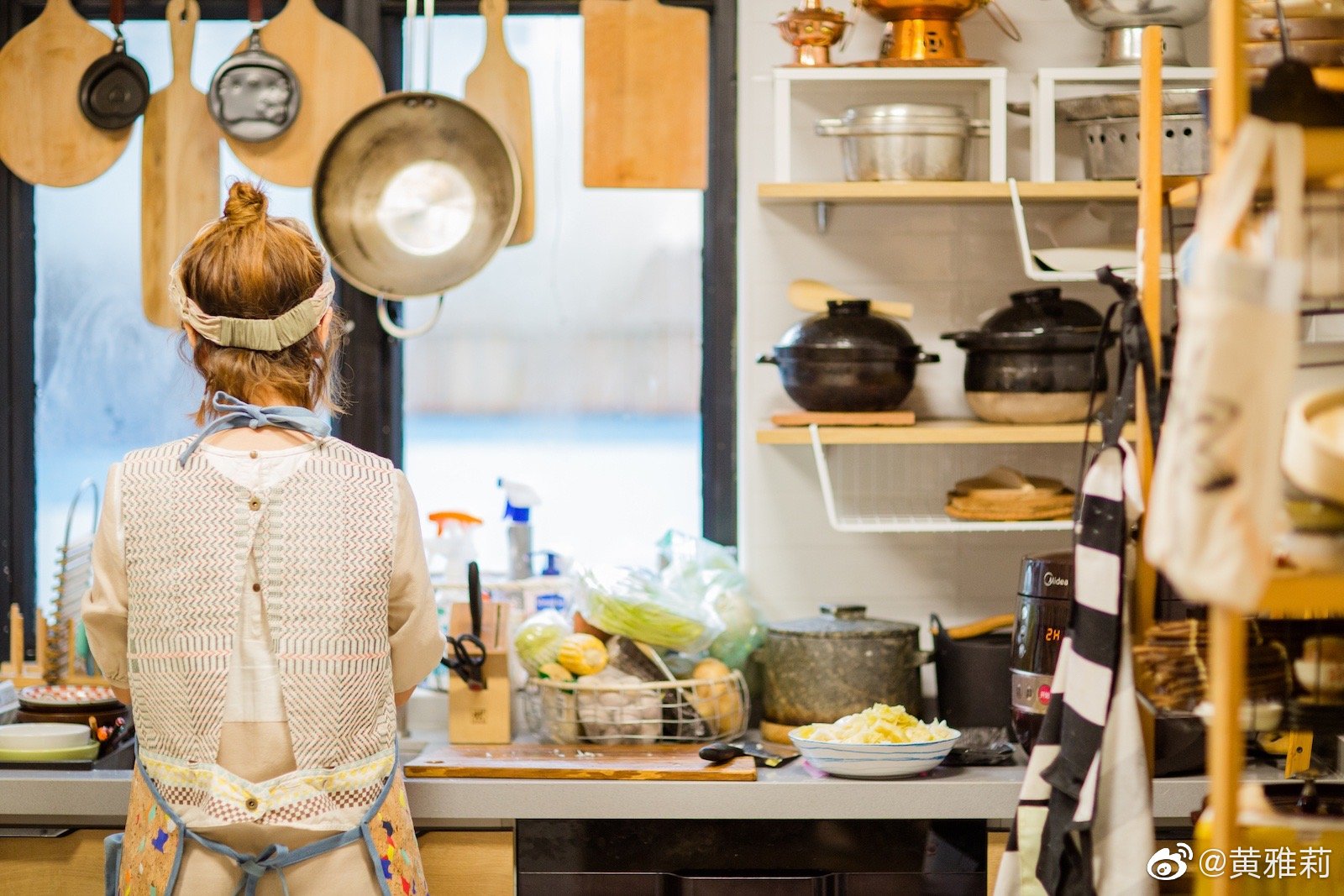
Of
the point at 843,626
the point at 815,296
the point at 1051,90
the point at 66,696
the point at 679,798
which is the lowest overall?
the point at 679,798

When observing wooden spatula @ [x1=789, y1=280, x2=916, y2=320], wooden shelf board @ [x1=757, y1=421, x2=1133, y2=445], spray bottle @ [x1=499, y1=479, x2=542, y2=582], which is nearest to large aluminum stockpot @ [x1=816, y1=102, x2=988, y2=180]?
wooden spatula @ [x1=789, y1=280, x2=916, y2=320]

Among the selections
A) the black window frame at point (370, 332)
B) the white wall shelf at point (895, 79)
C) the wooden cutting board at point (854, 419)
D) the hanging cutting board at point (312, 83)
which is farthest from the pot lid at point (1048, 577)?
the hanging cutting board at point (312, 83)

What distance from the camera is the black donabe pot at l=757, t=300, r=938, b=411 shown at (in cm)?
243

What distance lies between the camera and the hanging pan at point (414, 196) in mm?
2672

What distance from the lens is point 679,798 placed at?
215 centimetres

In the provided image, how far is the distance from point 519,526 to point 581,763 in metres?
0.66

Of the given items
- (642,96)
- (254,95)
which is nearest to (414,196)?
(254,95)

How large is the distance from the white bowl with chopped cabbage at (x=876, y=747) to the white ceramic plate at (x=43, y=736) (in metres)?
1.21

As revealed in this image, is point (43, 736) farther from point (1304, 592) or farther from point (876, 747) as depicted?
point (1304, 592)

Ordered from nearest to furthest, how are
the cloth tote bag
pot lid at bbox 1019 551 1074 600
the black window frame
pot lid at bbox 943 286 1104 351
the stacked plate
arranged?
the cloth tote bag → pot lid at bbox 1019 551 1074 600 → the stacked plate → pot lid at bbox 943 286 1104 351 → the black window frame

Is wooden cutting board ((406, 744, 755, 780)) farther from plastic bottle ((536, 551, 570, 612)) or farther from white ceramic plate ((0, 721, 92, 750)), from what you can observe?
white ceramic plate ((0, 721, 92, 750))

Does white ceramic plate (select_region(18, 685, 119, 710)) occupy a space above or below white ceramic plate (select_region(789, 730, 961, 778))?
above

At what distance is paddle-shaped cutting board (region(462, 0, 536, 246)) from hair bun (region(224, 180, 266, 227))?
1.03m

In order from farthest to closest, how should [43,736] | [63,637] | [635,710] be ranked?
1. [63,637]
2. [635,710]
3. [43,736]
